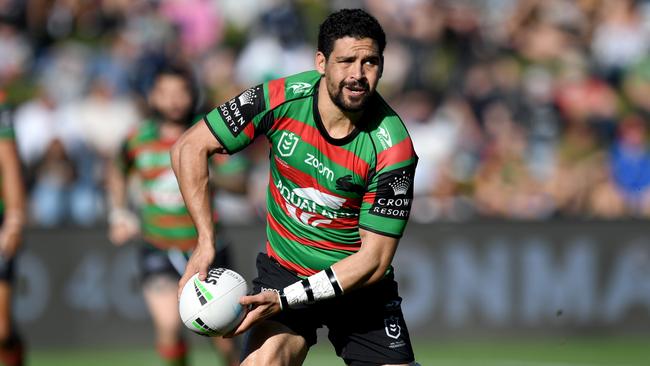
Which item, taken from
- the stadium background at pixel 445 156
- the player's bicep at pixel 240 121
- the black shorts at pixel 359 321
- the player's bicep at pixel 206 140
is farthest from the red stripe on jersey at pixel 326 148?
the stadium background at pixel 445 156

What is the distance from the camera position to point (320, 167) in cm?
652

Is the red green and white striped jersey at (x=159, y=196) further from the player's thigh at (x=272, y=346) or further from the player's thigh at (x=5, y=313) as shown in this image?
the player's thigh at (x=272, y=346)

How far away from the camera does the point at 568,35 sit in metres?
16.4

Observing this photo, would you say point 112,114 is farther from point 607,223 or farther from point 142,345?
point 607,223

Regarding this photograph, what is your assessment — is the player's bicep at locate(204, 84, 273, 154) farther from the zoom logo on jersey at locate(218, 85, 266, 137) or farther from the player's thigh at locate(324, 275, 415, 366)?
the player's thigh at locate(324, 275, 415, 366)

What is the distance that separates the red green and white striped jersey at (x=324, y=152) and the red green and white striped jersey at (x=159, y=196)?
3.53 meters

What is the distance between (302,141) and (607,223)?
24.0 feet

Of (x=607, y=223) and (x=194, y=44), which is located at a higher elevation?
(x=194, y=44)

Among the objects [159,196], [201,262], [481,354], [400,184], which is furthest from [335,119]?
[481,354]

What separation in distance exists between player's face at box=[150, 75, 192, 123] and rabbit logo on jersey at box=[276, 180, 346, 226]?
→ 11.3ft

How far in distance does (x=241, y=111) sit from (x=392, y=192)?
954 mm

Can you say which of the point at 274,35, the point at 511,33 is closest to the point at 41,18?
the point at 274,35

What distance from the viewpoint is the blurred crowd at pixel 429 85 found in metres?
14.3

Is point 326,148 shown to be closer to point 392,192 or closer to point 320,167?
point 320,167
